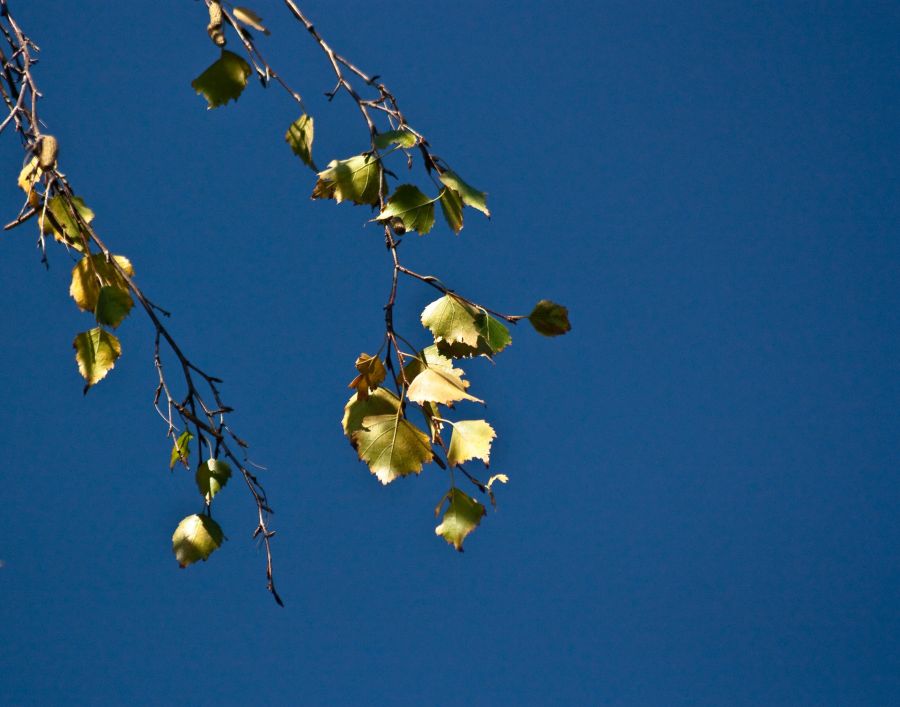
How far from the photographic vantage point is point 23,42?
0.54 m

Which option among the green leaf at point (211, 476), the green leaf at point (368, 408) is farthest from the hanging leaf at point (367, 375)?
the green leaf at point (211, 476)

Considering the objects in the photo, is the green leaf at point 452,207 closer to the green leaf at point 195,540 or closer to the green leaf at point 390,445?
the green leaf at point 390,445

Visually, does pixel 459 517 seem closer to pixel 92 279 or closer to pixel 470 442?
pixel 470 442

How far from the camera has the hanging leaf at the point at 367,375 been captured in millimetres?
488

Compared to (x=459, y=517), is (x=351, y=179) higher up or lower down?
higher up

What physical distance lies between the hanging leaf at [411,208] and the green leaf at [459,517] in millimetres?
138

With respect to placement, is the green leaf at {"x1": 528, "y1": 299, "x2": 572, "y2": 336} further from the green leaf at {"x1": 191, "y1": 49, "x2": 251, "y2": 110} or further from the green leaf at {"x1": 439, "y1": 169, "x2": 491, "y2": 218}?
the green leaf at {"x1": 191, "y1": 49, "x2": 251, "y2": 110}

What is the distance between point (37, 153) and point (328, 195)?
5.6 inches

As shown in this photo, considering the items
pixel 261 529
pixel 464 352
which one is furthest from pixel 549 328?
pixel 261 529

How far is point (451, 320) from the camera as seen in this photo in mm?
479

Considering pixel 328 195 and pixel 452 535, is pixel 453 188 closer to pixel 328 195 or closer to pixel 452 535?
pixel 328 195

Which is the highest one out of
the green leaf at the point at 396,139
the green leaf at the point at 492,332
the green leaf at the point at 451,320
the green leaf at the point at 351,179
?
the green leaf at the point at 396,139

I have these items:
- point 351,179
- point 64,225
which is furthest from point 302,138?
point 64,225

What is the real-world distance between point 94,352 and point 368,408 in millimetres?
163
